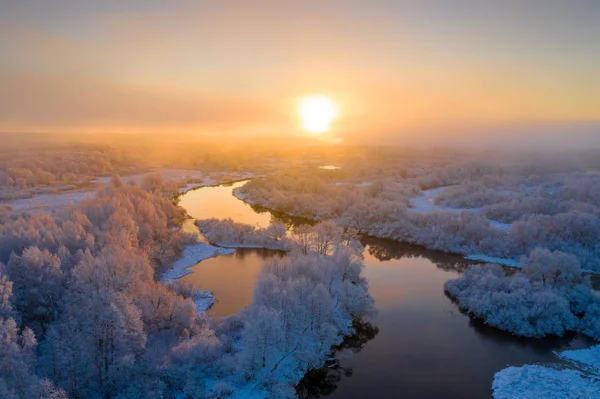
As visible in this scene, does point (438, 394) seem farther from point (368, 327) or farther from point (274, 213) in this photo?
point (274, 213)

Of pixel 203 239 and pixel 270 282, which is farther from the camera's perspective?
pixel 203 239

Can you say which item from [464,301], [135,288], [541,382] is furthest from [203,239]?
[541,382]

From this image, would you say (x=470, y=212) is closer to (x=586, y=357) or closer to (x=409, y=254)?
(x=409, y=254)

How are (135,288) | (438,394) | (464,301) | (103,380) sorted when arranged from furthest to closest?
(464,301) → (135,288) → (438,394) → (103,380)

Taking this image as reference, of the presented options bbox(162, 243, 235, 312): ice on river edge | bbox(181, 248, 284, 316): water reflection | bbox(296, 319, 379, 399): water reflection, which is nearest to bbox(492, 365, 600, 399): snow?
bbox(296, 319, 379, 399): water reflection

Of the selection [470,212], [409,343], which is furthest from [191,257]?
[470,212]

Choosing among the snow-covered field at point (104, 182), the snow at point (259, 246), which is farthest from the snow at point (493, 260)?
the snow-covered field at point (104, 182)
